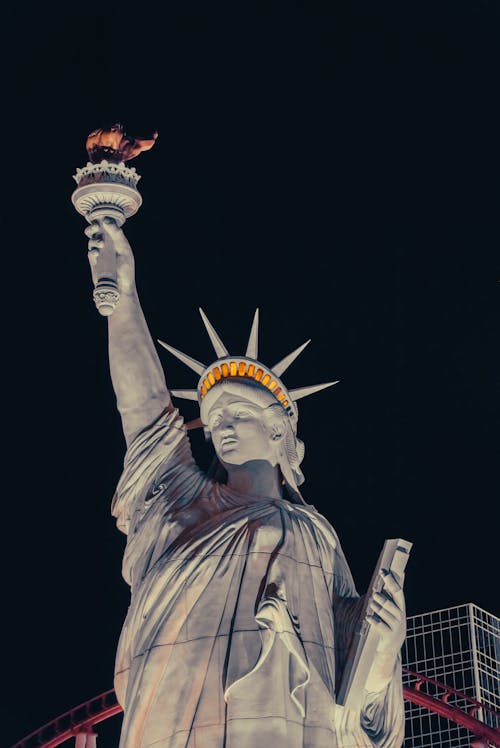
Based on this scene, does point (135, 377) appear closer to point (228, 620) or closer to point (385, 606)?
point (228, 620)

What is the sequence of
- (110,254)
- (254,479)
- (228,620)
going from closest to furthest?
(228,620)
(254,479)
(110,254)

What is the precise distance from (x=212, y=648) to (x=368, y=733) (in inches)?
51.8

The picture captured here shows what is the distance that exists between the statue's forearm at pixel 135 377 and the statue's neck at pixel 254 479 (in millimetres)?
775

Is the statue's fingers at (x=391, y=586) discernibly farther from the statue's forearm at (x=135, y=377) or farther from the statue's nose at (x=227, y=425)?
the statue's forearm at (x=135, y=377)

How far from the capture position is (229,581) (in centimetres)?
1231

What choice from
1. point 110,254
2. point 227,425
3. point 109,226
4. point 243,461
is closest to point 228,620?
point 243,461

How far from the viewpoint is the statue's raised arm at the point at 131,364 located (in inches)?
531

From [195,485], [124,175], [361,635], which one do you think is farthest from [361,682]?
[124,175]

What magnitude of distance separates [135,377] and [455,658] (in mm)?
10704

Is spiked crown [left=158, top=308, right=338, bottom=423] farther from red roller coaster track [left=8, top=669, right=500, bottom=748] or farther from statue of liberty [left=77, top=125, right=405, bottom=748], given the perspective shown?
red roller coaster track [left=8, top=669, right=500, bottom=748]

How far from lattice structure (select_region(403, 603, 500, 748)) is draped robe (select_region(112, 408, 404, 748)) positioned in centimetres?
968

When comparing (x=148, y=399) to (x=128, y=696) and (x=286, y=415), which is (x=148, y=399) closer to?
(x=286, y=415)

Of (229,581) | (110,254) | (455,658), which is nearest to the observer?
(229,581)

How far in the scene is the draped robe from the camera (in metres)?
11.7
